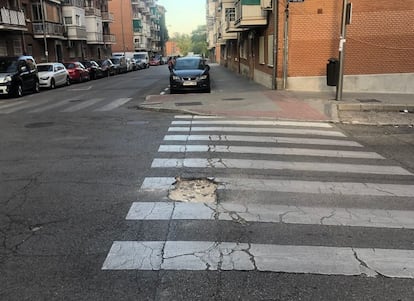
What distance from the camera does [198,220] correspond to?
→ 500cm

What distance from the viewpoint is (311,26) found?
18.4 m

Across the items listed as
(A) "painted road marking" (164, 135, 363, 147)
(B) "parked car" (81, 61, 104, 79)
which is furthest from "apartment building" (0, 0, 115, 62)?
(A) "painted road marking" (164, 135, 363, 147)

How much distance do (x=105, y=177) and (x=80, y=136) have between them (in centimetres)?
379

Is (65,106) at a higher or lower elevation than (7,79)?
lower

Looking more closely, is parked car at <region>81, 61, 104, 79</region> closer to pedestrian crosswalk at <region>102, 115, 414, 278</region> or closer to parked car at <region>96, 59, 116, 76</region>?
parked car at <region>96, 59, 116, 76</region>

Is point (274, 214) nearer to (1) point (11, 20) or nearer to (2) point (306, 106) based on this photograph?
(2) point (306, 106)

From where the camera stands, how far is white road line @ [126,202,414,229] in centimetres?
499

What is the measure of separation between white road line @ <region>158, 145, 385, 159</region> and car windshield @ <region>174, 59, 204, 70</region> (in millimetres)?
12753

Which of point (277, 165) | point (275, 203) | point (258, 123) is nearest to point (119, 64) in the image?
point (258, 123)

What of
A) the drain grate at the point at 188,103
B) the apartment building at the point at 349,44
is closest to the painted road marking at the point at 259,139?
the drain grate at the point at 188,103

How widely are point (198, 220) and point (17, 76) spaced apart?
19637 millimetres

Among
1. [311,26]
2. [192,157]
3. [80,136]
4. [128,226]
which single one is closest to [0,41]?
[311,26]

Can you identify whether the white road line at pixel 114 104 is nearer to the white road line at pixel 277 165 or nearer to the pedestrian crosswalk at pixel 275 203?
the pedestrian crosswalk at pixel 275 203

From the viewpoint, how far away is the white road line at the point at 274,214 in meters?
4.99
